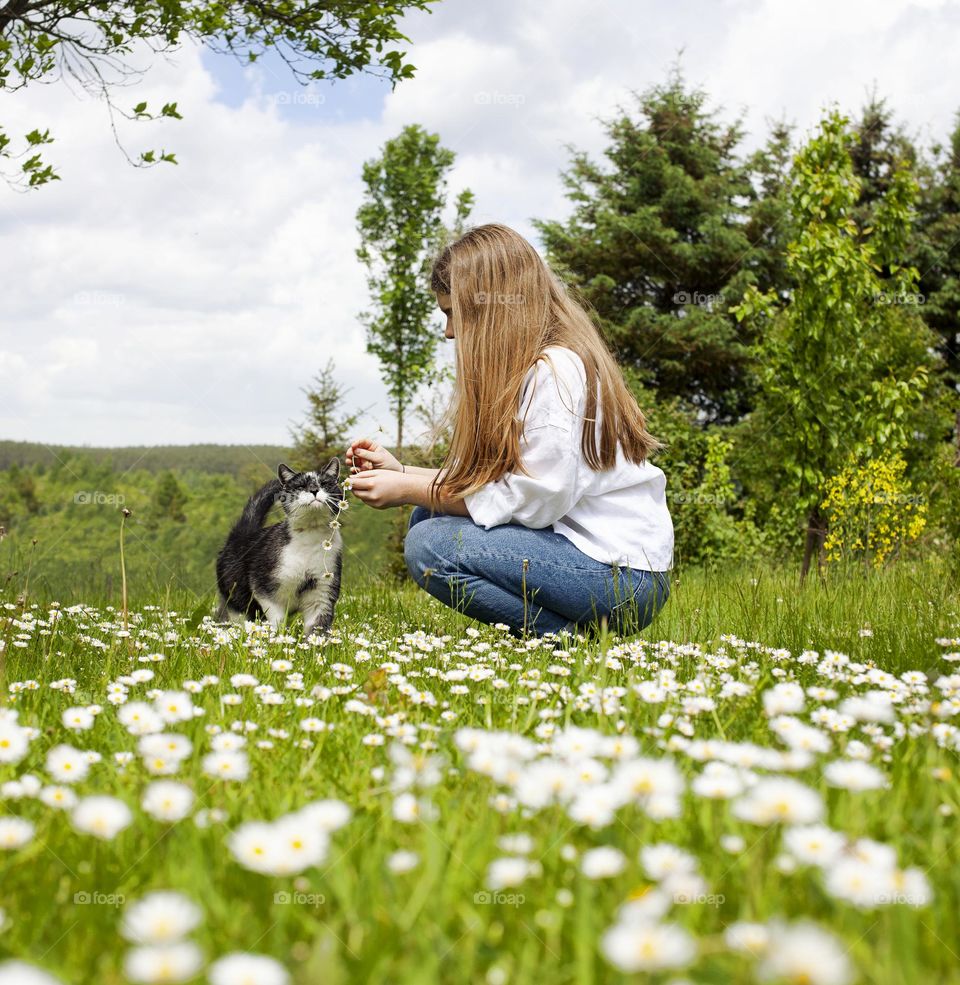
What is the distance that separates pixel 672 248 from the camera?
57.8 ft

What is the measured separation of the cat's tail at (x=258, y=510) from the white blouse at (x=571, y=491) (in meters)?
1.52

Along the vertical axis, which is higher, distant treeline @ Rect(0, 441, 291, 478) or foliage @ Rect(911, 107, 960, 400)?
foliage @ Rect(911, 107, 960, 400)

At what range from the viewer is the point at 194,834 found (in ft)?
4.58

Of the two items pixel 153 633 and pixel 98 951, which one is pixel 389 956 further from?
pixel 153 633

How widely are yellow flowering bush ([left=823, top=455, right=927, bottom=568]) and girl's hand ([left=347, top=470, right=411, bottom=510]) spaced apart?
5.18 meters

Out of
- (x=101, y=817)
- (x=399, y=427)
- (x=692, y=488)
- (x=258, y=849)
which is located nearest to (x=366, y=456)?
(x=101, y=817)

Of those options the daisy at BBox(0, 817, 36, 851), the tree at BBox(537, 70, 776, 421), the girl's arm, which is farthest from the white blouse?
the tree at BBox(537, 70, 776, 421)

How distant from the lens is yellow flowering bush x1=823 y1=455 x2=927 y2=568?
7949 mm

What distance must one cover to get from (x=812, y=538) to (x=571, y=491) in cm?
492

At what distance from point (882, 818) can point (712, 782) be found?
32 cm

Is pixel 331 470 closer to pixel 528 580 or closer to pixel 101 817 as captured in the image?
pixel 528 580

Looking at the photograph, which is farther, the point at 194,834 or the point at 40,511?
the point at 40,511

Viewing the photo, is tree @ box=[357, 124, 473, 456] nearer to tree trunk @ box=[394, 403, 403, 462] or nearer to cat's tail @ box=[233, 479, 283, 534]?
tree trunk @ box=[394, 403, 403, 462]

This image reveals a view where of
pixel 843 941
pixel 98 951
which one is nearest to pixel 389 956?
pixel 98 951
